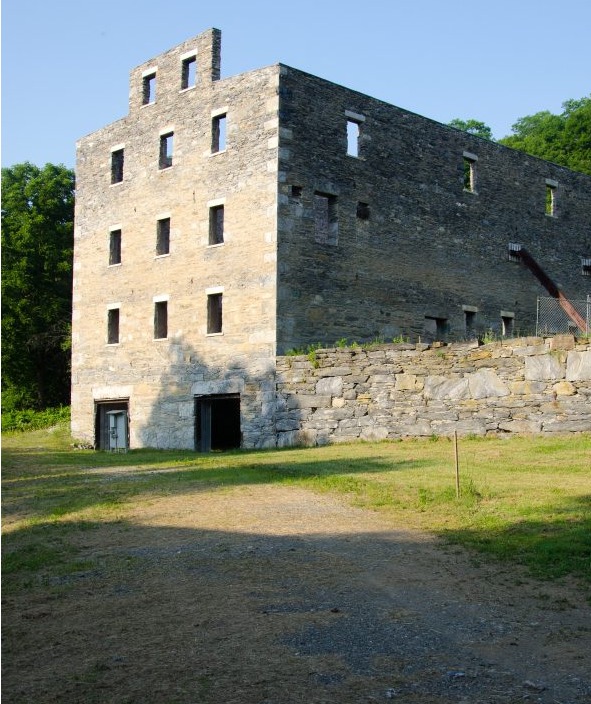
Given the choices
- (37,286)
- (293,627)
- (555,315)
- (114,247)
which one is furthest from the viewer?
(37,286)

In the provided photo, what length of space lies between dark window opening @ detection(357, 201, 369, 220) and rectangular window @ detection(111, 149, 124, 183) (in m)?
9.00

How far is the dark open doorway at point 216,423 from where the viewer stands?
26.4 m

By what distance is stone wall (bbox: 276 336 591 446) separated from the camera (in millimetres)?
19516

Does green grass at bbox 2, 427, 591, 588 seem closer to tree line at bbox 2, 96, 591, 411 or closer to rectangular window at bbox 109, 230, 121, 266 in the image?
rectangular window at bbox 109, 230, 121, 266

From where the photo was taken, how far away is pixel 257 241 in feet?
81.0

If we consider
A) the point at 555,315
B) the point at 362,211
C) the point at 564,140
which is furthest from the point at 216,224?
the point at 564,140

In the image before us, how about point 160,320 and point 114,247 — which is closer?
point 160,320

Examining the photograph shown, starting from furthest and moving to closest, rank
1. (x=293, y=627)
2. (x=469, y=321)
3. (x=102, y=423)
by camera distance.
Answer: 1. (x=102, y=423)
2. (x=469, y=321)
3. (x=293, y=627)

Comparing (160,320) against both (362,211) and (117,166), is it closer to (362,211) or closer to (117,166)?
(117,166)

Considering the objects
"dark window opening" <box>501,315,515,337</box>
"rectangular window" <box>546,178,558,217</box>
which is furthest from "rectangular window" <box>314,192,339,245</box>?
"rectangular window" <box>546,178,558,217</box>

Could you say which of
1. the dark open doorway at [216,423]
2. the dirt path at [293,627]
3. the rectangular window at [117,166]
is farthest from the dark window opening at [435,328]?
the dirt path at [293,627]

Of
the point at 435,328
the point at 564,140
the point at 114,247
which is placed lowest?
the point at 435,328

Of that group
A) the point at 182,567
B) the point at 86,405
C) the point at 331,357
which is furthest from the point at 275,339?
the point at 182,567

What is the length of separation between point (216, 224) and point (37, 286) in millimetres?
19887
